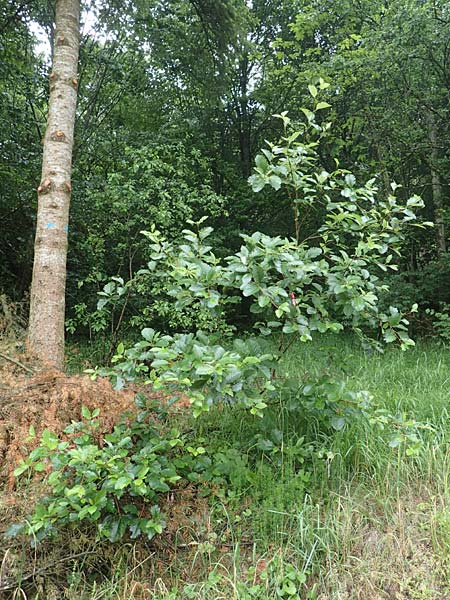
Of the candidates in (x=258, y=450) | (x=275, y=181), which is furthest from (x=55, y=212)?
(x=258, y=450)

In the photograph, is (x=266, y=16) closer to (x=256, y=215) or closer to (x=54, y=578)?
(x=256, y=215)

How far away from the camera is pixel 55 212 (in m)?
3.38

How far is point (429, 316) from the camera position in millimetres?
6684

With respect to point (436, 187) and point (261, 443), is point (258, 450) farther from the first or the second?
point (436, 187)

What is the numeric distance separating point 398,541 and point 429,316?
18.3ft

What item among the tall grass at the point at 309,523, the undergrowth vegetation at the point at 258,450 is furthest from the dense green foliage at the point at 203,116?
the tall grass at the point at 309,523

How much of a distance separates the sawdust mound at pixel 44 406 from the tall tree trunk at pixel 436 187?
6137 millimetres

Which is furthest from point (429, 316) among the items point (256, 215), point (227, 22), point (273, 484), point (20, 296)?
point (20, 296)

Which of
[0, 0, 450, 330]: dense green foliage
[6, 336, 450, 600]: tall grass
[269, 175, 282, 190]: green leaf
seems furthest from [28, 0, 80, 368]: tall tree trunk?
[269, 175, 282, 190]: green leaf

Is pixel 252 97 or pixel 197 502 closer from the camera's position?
pixel 197 502

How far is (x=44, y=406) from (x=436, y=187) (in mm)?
7402

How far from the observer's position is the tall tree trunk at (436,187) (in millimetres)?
6773

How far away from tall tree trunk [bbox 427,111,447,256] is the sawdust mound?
6137 millimetres

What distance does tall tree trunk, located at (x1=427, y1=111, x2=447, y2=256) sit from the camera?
267 inches
